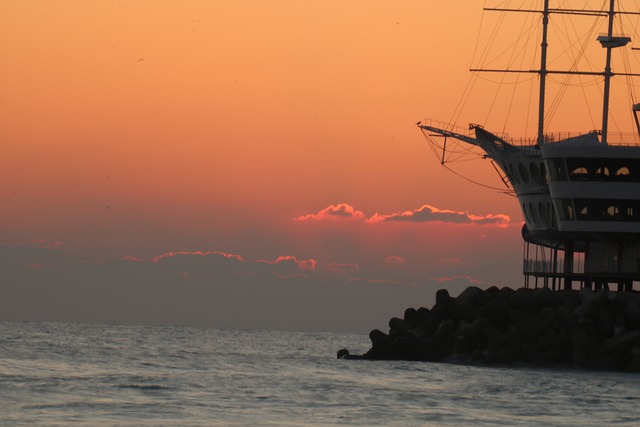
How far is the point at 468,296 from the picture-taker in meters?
83.4

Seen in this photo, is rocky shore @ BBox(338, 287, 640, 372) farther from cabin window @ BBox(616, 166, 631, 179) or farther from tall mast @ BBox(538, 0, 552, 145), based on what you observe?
tall mast @ BBox(538, 0, 552, 145)

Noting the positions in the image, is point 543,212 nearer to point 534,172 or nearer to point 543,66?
point 534,172

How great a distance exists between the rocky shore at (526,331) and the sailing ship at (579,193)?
8.10 m

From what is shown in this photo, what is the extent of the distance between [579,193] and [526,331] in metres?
13.4

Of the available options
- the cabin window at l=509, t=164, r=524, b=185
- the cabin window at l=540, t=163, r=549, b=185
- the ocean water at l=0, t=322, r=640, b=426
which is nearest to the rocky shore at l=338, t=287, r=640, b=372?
the ocean water at l=0, t=322, r=640, b=426

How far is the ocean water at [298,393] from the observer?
51250mm

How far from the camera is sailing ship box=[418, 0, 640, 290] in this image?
87.6 metres

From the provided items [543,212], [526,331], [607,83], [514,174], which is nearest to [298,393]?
[526,331]

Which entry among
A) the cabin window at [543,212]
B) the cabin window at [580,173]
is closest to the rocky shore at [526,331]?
the cabin window at [580,173]

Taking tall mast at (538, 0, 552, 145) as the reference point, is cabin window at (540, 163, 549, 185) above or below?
below

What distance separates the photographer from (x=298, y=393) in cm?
6153

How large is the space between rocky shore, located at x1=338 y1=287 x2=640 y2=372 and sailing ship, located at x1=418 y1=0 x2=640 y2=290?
8101 mm

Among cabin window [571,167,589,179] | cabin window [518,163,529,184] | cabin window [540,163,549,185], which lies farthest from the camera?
cabin window [518,163,529,184]

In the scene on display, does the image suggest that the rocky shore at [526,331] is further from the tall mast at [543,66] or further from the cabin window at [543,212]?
the tall mast at [543,66]
